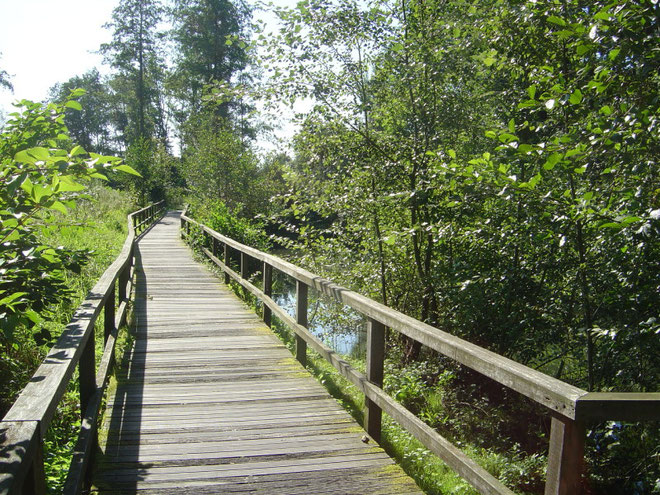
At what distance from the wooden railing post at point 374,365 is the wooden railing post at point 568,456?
1701mm

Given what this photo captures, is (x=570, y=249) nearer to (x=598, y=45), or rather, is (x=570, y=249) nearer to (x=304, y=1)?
(x=598, y=45)

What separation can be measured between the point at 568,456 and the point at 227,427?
253cm

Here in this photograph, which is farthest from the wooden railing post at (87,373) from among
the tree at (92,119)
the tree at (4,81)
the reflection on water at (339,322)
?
the tree at (92,119)

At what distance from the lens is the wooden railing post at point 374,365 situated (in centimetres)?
360

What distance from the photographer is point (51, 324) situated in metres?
6.71

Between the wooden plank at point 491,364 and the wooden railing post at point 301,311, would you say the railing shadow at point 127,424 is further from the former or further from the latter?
the wooden plank at point 491,364

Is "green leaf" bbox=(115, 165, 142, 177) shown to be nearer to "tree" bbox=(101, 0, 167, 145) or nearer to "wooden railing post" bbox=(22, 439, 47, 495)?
"wooden railing post" bbox=(22, 439, 47, 495)

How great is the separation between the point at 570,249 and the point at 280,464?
3476 millimetres

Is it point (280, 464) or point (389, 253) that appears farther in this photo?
point (389, 253)

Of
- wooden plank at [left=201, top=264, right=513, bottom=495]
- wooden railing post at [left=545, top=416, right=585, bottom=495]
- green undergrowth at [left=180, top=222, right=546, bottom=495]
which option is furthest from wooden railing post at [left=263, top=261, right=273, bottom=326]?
wooden railing post at [left=545, top=416, right=585, bottom=495]

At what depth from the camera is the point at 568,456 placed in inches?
74.5

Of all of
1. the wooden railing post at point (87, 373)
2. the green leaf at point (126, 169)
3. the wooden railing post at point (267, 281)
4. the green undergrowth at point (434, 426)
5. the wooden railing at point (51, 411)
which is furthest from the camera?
the wooden railing post at point (267, 281)

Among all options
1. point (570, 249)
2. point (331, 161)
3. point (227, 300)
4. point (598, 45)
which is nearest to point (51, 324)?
point (227, 300)

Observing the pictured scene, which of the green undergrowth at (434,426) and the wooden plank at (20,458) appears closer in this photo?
the wooden plank at (20,458)
